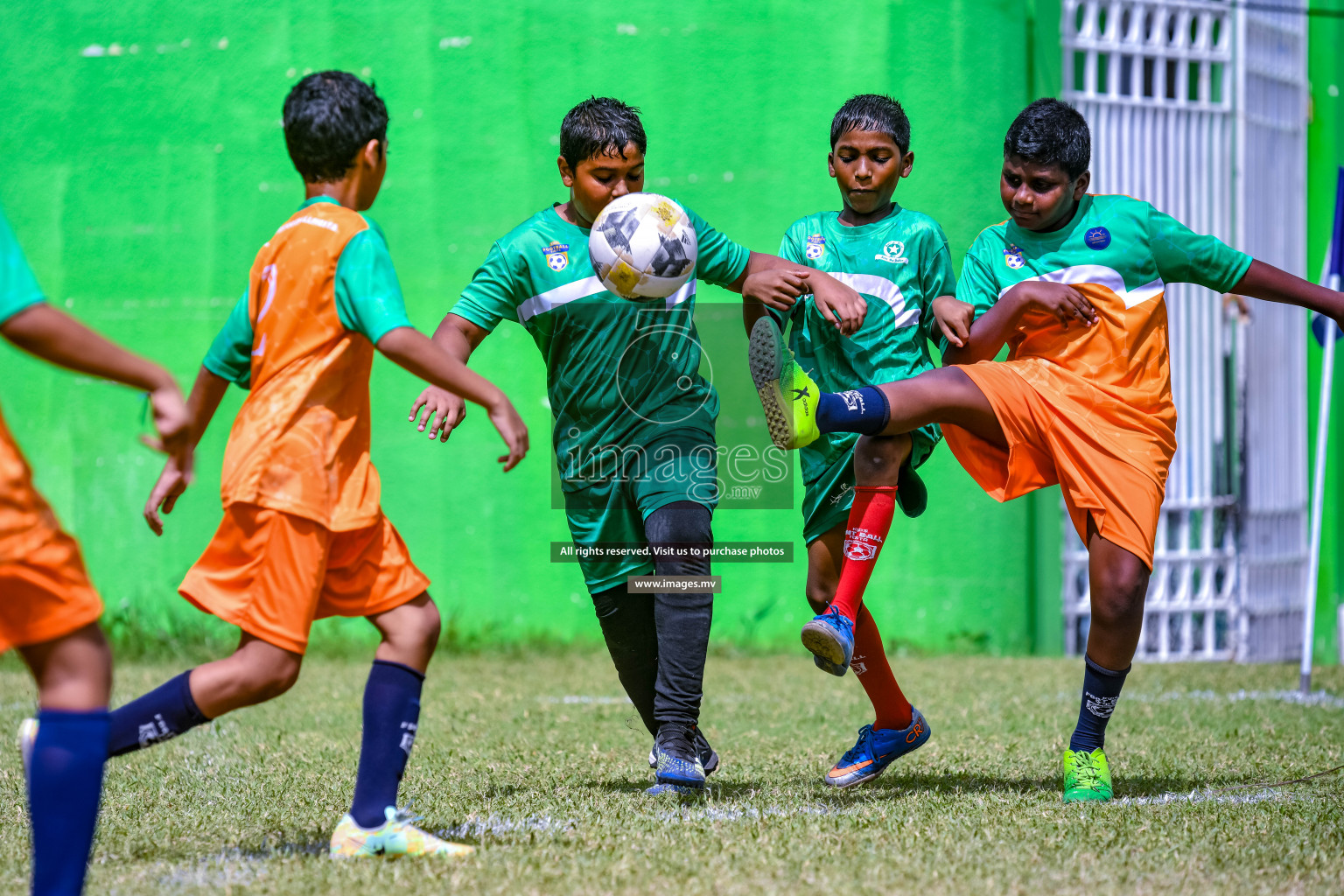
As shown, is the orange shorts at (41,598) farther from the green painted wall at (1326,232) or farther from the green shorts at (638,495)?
the green painted wall at (1326,232)

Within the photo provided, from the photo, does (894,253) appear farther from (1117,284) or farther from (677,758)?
(677,758)

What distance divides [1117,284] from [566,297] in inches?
65.0

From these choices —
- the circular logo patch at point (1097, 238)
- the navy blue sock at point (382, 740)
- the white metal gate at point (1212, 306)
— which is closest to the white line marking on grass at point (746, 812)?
the navy blue sock at point (382, 740)

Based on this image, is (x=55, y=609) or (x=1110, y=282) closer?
(x=55, y=609)

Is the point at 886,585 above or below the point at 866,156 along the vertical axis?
below

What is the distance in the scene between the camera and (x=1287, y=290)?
3.99 meters

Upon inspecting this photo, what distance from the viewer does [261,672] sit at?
2947 millimetres

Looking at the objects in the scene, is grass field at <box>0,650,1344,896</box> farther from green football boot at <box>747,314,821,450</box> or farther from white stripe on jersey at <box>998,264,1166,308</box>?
white stripe on jersey at <box>998,264,1166,308</box>

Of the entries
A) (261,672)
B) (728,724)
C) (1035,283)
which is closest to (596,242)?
(1035,283)

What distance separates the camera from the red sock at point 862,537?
3.86 metres

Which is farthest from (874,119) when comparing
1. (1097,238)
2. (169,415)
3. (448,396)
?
(169,415)

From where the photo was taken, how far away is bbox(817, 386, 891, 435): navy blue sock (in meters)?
3.78

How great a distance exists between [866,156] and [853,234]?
0.24 meters

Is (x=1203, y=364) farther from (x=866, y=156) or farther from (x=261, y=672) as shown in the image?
(x=261, y=672)
